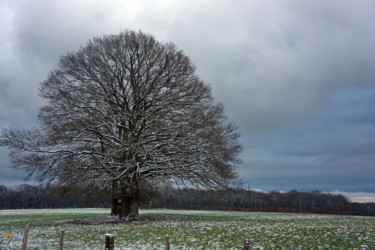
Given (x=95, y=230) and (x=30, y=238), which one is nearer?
(x=30, y=238)

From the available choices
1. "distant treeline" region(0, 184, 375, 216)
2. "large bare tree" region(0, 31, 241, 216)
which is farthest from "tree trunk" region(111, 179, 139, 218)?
"distant treeline" region(0, 184, 375, 216)

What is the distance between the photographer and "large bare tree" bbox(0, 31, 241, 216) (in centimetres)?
2116

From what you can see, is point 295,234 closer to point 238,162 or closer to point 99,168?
point 238,162

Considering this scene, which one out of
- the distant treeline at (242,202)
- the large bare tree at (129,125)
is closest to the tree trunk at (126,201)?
the large bare tree at (129,125)

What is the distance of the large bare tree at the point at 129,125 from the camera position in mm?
21156

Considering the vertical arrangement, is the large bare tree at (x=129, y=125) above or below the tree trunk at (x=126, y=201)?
above

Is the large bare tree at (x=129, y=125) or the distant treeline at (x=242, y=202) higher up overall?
the large bare tree at (x=129, y=125)

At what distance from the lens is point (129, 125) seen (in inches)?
901

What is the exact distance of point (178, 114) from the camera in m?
22.4

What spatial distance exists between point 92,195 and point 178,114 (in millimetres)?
9351

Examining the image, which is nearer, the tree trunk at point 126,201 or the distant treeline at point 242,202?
the tree trunk at point 126,201

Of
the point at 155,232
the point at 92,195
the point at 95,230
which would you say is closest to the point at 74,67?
the point at 92,195

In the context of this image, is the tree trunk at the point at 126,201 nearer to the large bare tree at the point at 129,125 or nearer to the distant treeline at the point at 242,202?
the large bare tree at the point at 129,125

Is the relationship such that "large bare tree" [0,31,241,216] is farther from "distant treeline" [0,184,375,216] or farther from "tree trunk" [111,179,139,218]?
"distant treeline" [0,184,375,216]
